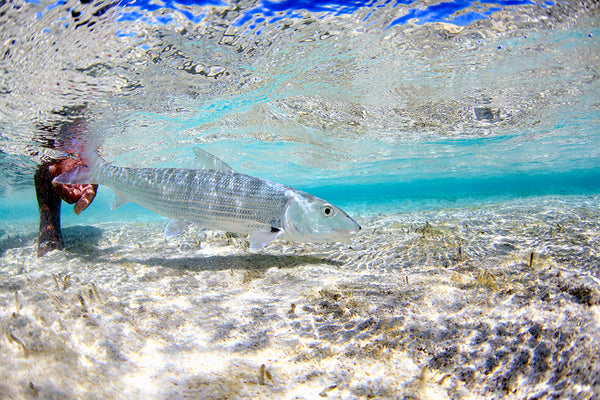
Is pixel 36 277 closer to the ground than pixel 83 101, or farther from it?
closer to the ground

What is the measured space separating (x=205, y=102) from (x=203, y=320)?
31.7ft

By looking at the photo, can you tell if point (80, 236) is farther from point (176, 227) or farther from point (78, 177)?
point (176, 227)

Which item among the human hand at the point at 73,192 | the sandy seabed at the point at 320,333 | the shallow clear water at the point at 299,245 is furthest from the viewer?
the human hand at the point at 73,192

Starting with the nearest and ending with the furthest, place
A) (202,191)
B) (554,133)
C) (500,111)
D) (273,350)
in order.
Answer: (273,350) → (202,191) → (500,111) → (554,133)

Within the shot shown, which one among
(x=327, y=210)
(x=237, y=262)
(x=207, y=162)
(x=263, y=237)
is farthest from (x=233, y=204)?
(x=237, y=262)

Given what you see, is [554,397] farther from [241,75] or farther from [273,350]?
[241,75]

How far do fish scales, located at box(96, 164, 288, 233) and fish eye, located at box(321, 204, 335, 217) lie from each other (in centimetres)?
66

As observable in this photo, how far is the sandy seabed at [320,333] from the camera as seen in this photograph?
2203mm

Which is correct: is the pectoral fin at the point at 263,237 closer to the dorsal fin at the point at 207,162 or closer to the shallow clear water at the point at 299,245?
the shallow clear water at the point at 299,245

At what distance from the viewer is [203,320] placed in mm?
3201

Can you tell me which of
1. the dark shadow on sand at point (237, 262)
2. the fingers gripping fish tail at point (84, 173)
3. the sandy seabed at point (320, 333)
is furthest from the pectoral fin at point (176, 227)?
the fingers gripping fish tail at point (84, 173)

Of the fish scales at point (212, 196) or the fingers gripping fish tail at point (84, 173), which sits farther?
the fingers gripping fish tail at point (84, 173)

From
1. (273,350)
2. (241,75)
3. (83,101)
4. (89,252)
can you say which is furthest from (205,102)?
(273,350)

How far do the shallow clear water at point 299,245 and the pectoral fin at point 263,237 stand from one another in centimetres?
77
